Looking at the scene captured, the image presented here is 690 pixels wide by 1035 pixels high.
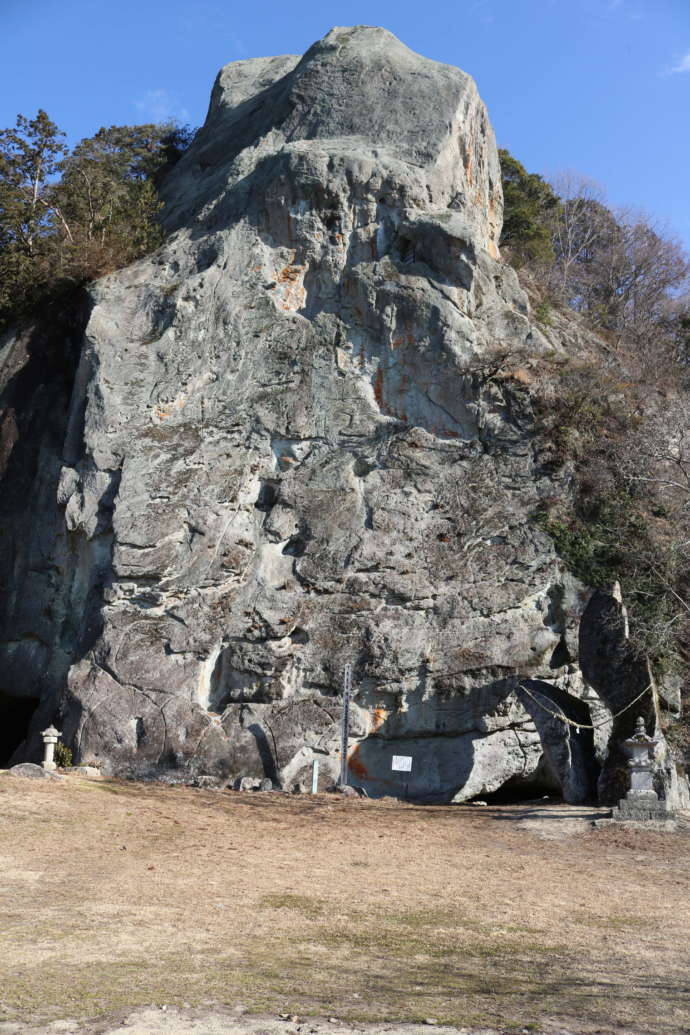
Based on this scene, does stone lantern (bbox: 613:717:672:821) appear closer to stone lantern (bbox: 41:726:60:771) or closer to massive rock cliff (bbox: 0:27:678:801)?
massive rock cliff (bbox: 0:27:678:801)

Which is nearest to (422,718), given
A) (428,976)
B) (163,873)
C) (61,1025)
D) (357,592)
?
(357,592)

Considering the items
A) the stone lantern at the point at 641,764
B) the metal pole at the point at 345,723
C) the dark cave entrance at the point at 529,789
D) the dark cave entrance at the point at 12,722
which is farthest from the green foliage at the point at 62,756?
the stone lantern at the point at 641,764

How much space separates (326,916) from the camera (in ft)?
29.7

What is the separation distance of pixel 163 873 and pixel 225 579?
8.97 m

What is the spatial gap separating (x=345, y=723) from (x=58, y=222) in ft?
52.7

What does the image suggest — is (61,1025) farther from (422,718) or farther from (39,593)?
(39,593)

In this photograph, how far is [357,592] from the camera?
1889 cm

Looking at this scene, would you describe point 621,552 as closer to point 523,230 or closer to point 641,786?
point 641,786

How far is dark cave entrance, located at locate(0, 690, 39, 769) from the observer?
21.3 meters

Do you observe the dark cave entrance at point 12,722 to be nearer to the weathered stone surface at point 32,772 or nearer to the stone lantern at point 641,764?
the weathered stone surface at point 32,772

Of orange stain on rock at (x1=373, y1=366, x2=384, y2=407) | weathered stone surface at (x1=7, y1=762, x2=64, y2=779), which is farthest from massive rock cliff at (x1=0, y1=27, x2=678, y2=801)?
weathered stone surface at (x1=7, y1=762, x2=64, y2=779)

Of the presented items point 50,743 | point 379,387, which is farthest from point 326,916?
point 379,387

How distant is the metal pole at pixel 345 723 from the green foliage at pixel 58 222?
40.3 ft

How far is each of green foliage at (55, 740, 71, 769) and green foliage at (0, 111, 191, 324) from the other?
11889 mm
